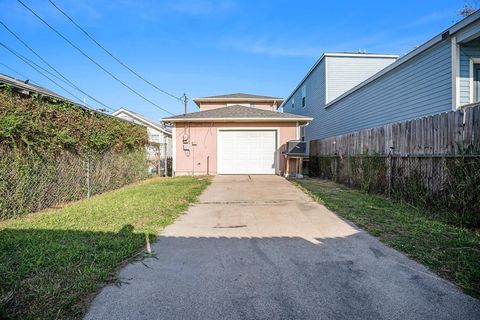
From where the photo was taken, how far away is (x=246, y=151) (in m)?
12.6

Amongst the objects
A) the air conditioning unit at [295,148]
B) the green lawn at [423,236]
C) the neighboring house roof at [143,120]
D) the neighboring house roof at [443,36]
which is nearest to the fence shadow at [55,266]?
the green lawn at [423,236]

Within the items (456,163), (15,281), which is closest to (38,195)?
(15,281)

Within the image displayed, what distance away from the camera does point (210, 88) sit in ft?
75.8

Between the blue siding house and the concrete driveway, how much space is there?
5400mm

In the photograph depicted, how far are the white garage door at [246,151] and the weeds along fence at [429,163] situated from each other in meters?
4.71

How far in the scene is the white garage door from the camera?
12.6 m

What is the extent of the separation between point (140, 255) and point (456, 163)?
4.94 metres

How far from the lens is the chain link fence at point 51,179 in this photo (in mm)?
4648

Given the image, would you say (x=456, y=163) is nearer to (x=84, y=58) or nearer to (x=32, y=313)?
(x=32, y=313)

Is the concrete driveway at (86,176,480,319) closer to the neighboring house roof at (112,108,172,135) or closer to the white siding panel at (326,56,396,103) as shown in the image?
the white siding panel at (326,56,396,103)

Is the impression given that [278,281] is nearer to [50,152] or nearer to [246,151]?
[50,152]

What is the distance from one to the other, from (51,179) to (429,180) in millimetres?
7580

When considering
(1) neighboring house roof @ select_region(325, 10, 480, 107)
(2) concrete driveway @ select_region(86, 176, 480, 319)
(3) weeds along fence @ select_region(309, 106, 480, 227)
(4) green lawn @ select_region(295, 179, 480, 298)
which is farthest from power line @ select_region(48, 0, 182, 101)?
(1) neighboring house roof @ select_region(325, 10, 480, 107)

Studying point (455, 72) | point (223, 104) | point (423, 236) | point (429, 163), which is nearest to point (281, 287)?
point (423, 236)
